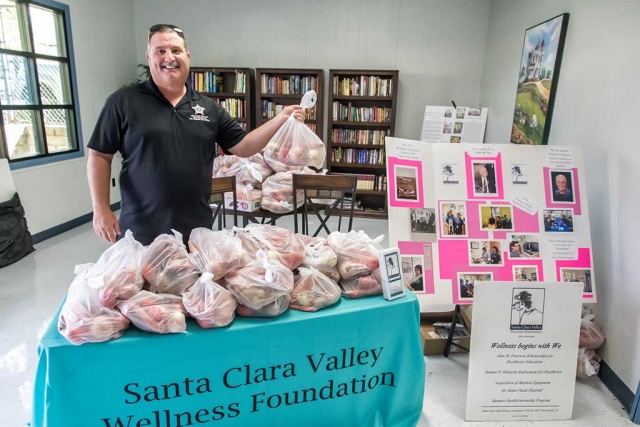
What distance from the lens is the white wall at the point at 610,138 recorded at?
6.19ft

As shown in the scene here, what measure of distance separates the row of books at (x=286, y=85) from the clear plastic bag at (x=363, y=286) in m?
4.04

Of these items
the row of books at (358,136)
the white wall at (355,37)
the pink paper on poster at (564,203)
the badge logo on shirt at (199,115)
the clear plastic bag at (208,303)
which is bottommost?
the clear plastic bag at (208,303)

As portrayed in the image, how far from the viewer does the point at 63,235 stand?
4141 millimetres

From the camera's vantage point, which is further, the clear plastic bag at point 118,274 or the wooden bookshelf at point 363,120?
the wooden bookshelf at point 363,120

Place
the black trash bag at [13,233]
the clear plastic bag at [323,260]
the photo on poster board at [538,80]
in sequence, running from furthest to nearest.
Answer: the black trash bag at [13,233] → the photo on poster board at [538,80] → the clear plastic bag at [323,260]

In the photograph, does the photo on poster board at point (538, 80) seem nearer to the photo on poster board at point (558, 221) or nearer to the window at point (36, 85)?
the photo on poster board at point (558, 221)

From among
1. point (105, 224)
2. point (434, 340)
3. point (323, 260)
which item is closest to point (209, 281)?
point (323, 260)

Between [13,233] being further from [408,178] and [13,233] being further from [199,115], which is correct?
[408,178]

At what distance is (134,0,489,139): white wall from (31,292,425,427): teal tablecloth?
4200 millimetres

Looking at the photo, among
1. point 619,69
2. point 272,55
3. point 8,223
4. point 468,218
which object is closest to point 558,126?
point 619,69

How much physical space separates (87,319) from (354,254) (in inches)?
35.1

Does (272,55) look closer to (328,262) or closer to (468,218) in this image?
(468,218)

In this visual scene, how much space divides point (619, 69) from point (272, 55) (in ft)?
13.6

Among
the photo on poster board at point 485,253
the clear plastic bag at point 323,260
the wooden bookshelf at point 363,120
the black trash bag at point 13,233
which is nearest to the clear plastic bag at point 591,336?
the photo on poster board at point 485,253
